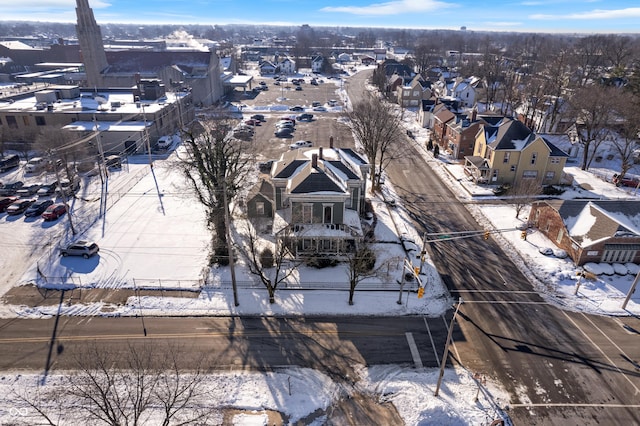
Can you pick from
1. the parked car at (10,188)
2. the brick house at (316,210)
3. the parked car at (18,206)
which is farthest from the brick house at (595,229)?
the parked car at (10,188)

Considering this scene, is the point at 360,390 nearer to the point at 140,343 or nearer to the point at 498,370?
the point at 498,370

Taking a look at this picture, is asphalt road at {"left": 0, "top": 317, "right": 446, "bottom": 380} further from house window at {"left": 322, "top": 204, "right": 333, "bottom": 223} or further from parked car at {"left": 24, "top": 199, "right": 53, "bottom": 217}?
parked car at {"left": 24, "top": 199, "right": 53, "bottom": 217}

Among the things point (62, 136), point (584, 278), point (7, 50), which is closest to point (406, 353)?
point (584, 278)

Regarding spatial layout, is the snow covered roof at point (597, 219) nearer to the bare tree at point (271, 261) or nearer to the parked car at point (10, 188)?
the bare tree at point (271, 261)

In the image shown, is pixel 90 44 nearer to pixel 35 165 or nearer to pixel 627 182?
pixel 35 165

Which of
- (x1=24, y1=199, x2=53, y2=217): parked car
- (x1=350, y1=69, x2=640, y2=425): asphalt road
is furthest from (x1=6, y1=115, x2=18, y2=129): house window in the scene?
(x1=350, y1=69, x2=640, y2=425): asphalt road
